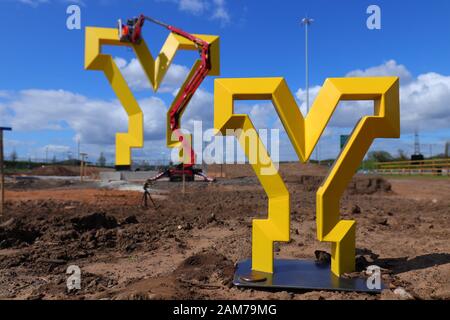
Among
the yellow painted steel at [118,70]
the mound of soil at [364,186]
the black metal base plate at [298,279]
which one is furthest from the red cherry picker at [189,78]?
the mound of soil at [364,186]

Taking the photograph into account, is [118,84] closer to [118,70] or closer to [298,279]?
[118,70]

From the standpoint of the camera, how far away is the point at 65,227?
31.4 feet

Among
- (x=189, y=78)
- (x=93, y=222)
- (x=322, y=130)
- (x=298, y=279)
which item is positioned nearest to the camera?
(x=298, y=279)

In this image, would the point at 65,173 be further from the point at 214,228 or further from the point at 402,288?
the point at 402,288

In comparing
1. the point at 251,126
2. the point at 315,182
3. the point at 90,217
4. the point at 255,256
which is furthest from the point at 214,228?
the point at 315,182

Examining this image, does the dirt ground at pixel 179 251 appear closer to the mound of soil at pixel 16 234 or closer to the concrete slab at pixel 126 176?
the mound of soil at pixel 16 234

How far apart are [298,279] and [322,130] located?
2292 millimetres

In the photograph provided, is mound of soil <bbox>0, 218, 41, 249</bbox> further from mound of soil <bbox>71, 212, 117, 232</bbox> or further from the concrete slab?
the concrete slab

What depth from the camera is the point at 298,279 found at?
5676 mm

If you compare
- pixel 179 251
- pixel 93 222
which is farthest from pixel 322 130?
pixel 93 222

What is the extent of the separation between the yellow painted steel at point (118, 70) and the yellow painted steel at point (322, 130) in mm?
2242

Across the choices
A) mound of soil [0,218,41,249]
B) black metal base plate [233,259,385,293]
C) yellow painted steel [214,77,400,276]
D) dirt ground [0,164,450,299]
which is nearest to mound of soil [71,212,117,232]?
dirt ground [0,164,450,299]

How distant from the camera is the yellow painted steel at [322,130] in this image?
19.7 feet

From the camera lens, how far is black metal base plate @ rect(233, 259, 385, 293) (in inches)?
211
